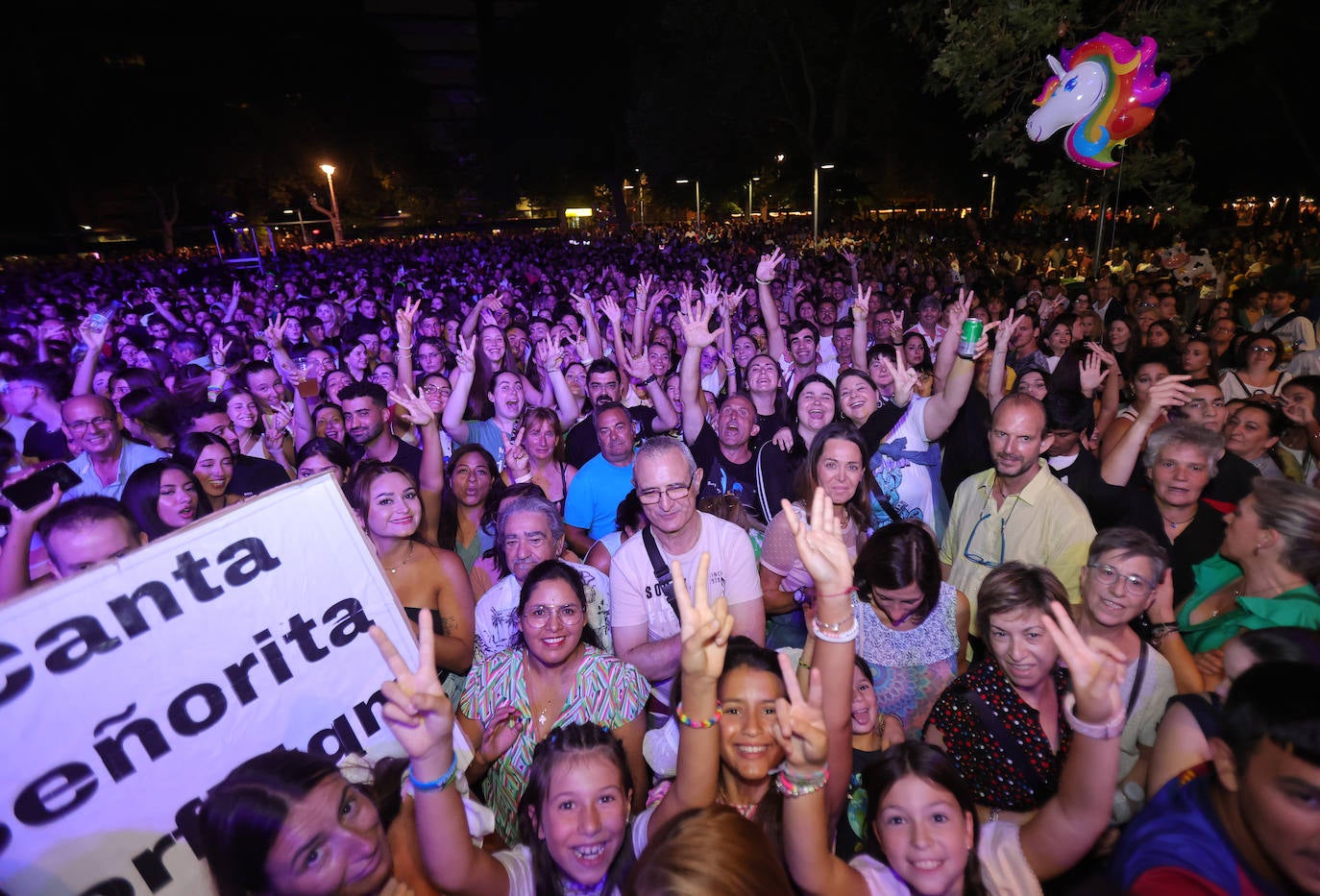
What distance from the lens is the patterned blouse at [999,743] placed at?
2.39 metres

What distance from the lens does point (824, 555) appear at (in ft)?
7.08

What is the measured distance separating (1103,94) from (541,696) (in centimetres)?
801

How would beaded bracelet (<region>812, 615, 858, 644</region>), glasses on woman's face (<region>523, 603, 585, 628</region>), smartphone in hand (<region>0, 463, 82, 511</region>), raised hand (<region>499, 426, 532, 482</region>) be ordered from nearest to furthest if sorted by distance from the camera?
1. beaded bracelet (<region>812, 615, 858, 644</region>)
2. glasses on woman's face (<region>523, 603, 585, 628</region>)
3. smartphone in hand (<region>0, 463, 82, 511</region>)
4. raised hand (<region>499, 426, 532, 482</region>)

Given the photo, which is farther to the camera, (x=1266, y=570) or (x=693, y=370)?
(x=693, y=370)

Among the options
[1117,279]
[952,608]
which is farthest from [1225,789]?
[1117,279]

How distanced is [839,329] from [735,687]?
20.0 ft

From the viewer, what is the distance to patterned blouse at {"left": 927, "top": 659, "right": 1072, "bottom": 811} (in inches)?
94.0

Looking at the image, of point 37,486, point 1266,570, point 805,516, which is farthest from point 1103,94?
point 37,486

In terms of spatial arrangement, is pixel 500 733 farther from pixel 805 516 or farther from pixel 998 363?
pixel 998 363

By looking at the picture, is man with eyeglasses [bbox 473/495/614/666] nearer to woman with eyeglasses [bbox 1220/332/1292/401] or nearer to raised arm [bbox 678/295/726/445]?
raised arm [bbox 678/295/726/445]

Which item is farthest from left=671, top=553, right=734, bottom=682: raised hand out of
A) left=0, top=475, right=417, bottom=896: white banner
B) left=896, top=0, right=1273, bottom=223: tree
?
left=896, top=0, right=1273, bottom=223: tree

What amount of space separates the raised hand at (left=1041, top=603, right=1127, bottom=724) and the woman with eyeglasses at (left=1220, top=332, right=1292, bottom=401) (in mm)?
5169

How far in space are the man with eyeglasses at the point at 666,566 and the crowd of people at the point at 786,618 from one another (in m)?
0.02

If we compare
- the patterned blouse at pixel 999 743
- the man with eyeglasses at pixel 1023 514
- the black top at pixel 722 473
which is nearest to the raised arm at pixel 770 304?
the black top at pixel 722 473
